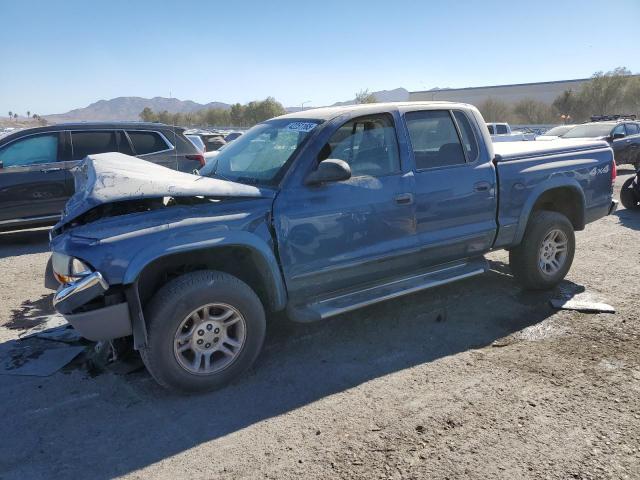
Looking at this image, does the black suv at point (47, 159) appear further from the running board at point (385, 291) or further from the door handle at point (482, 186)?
the door handle at point (482, 186)

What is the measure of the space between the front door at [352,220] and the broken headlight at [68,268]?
133cm

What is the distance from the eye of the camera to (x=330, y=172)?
12.3 ft

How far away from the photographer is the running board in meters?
3.88

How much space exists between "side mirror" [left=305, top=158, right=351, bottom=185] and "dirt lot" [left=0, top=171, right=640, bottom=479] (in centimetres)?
143

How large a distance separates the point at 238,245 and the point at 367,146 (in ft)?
4.92

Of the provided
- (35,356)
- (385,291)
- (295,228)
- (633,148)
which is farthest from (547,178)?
(633,148)

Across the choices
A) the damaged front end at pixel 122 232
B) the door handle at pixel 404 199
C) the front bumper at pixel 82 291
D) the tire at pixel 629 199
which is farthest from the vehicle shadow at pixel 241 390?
the tire at pixel 629 199

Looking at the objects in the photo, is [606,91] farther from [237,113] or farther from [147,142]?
[147,142]

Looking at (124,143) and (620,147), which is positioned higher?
(124,143)

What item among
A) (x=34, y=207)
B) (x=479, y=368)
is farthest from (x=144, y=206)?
(x=34, y=207)

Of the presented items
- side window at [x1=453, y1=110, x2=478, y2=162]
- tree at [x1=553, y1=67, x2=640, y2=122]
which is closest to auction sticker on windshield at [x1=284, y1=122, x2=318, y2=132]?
side window at [x1=453, y1=110, x2=478, y2=162]

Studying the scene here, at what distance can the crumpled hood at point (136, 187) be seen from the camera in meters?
3.31

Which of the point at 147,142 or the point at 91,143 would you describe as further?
the point at 147,142

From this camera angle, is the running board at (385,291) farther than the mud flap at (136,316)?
Yes
